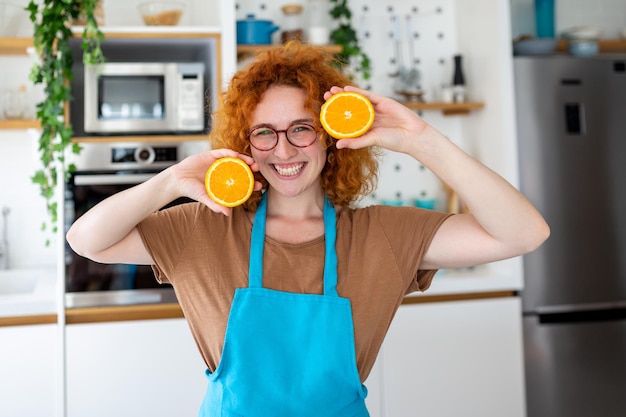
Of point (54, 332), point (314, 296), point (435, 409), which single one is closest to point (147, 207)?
point (314, 296)

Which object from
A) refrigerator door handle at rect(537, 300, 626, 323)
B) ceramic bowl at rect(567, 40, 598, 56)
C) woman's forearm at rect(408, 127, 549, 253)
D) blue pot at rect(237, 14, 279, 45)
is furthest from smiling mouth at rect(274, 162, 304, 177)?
ceramic bowl at rect(567, 40, 598, 56)

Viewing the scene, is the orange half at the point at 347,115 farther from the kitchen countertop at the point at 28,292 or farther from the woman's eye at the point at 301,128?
the kitchen countertop at the point at 28,292

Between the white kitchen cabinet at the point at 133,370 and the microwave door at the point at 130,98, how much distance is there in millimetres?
788

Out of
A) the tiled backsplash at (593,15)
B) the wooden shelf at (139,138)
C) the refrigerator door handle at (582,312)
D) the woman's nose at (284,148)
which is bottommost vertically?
the refrigerator door handle at (582,312)

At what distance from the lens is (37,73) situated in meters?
2.52

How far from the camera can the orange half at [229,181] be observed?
130 cm

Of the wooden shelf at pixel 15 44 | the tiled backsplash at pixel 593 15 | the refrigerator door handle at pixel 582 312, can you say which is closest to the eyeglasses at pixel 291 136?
the wooden shelf at pixel 15 44

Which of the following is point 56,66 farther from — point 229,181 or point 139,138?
point 229,181

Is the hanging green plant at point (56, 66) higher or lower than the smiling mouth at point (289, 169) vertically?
higher

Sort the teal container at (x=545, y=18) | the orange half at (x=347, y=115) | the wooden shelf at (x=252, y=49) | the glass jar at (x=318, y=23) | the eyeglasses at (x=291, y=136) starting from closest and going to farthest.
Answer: the orange half at (x=347, y=115), the eyeglasses at (x=291, y=136), the wooden shelf at (x=252, y=49), the glass jar at (x=318, y=23), the teal container at (x=545, y=18)

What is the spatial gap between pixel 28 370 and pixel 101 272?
0.44m

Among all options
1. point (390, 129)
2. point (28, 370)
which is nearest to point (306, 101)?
point (390, 129)

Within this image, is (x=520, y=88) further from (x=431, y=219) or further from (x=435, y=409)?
(x=431, y=219)

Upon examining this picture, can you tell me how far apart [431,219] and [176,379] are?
1.52 meters
